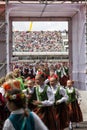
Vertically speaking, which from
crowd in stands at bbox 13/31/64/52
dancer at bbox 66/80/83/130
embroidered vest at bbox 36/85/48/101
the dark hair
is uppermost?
crowd in stands at bbox 13/31/64/52

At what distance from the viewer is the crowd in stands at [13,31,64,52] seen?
91419mm

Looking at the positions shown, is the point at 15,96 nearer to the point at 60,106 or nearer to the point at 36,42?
the point at 60,106

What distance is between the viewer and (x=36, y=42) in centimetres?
9419

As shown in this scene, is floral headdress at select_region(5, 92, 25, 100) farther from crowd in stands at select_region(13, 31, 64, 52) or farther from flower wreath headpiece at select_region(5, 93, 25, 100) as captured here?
crowd in stands at select_region(13, 31, 64, 52)

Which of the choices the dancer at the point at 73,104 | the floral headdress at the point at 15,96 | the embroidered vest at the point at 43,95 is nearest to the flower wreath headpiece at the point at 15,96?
the floral headdress at the point at 15,96

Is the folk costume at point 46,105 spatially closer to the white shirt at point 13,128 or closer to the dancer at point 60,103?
the dancer at point 60,103

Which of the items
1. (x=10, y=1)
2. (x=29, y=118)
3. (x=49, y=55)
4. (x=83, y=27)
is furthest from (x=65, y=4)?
(x=49, y=55)

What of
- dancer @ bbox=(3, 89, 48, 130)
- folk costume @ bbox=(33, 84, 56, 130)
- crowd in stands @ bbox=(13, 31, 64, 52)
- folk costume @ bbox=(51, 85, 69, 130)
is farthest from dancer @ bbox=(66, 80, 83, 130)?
crowd in stands @ bbox=(13, 31, 64, 52)

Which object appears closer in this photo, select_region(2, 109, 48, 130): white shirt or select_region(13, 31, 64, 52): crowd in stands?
select_region(2, 109, 48, 130): white shirt

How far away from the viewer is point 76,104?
1139cm

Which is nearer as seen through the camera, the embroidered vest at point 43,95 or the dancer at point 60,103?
the embroidered vest at point 43,95

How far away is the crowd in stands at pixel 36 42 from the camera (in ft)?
300

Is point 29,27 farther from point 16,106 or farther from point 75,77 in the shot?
point 16,106

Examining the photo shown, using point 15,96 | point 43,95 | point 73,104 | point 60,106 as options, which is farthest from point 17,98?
point 73,104
